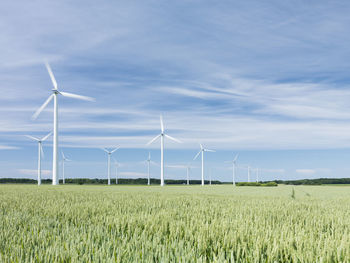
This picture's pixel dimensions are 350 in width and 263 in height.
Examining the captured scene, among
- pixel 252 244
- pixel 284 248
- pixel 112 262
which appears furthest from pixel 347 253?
pixel 112 262

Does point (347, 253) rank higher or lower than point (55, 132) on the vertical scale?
lower

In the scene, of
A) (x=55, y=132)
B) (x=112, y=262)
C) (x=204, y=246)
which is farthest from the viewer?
(x=55, y=132)

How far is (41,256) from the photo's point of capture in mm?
3541

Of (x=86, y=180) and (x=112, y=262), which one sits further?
(x=86, y=180)

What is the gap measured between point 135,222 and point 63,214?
2.77m

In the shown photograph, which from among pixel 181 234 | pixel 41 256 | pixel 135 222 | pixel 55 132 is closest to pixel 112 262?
pixel 41 256

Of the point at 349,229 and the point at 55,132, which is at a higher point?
the point at 55,132

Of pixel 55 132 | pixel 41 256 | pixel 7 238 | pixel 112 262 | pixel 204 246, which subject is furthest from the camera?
pixel 55 132

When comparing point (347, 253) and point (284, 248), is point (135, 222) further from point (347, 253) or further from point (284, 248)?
point (347, 253)

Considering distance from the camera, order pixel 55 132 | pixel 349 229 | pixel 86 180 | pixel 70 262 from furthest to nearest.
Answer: pixel 86 180
pixel 55 132
pixel 349 229
pixel 70 262

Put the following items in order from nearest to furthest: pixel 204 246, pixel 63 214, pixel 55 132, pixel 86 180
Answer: pixel 204 246, pixel 63 214, pixel 55 132, pixel 86 180

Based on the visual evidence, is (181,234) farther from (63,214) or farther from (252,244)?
(63,214)

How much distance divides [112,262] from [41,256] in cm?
110

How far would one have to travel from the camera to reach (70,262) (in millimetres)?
3314
